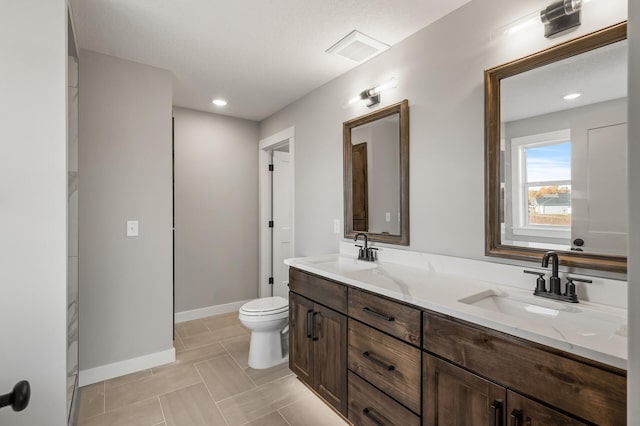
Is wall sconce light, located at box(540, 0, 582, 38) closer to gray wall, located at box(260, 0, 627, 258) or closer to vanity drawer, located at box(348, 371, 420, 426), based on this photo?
gray wall, located at box(260, 0, 627, 258)

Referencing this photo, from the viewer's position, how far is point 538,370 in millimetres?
991

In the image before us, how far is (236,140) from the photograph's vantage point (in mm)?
3895

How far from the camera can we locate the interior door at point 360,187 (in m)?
2.47

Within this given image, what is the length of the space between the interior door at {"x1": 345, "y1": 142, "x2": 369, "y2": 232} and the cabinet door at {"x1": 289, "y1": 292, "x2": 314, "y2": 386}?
2.52 feet

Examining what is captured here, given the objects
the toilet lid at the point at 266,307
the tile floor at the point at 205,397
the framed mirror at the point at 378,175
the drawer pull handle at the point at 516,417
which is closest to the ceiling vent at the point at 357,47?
the framed mirror at the point at 378,175

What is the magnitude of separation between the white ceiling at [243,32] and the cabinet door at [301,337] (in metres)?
1.81

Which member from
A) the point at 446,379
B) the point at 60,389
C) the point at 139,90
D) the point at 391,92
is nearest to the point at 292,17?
the point at 391,92

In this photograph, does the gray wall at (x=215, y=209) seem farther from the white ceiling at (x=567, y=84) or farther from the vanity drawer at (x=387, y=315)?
the white ceiling at (x=567, y=84)

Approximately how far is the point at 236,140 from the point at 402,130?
7.92ft

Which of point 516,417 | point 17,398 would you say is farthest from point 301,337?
point 17,398

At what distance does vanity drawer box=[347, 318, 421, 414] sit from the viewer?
1387 millimetres

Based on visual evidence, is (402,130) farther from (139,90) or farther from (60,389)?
(60,389)

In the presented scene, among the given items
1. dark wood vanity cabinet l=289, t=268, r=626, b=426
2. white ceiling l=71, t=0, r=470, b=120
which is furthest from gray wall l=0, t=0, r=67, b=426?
dark wood vanity cabinet l=289, t=268, r=626, b=426

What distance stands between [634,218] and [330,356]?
5.53 feet
